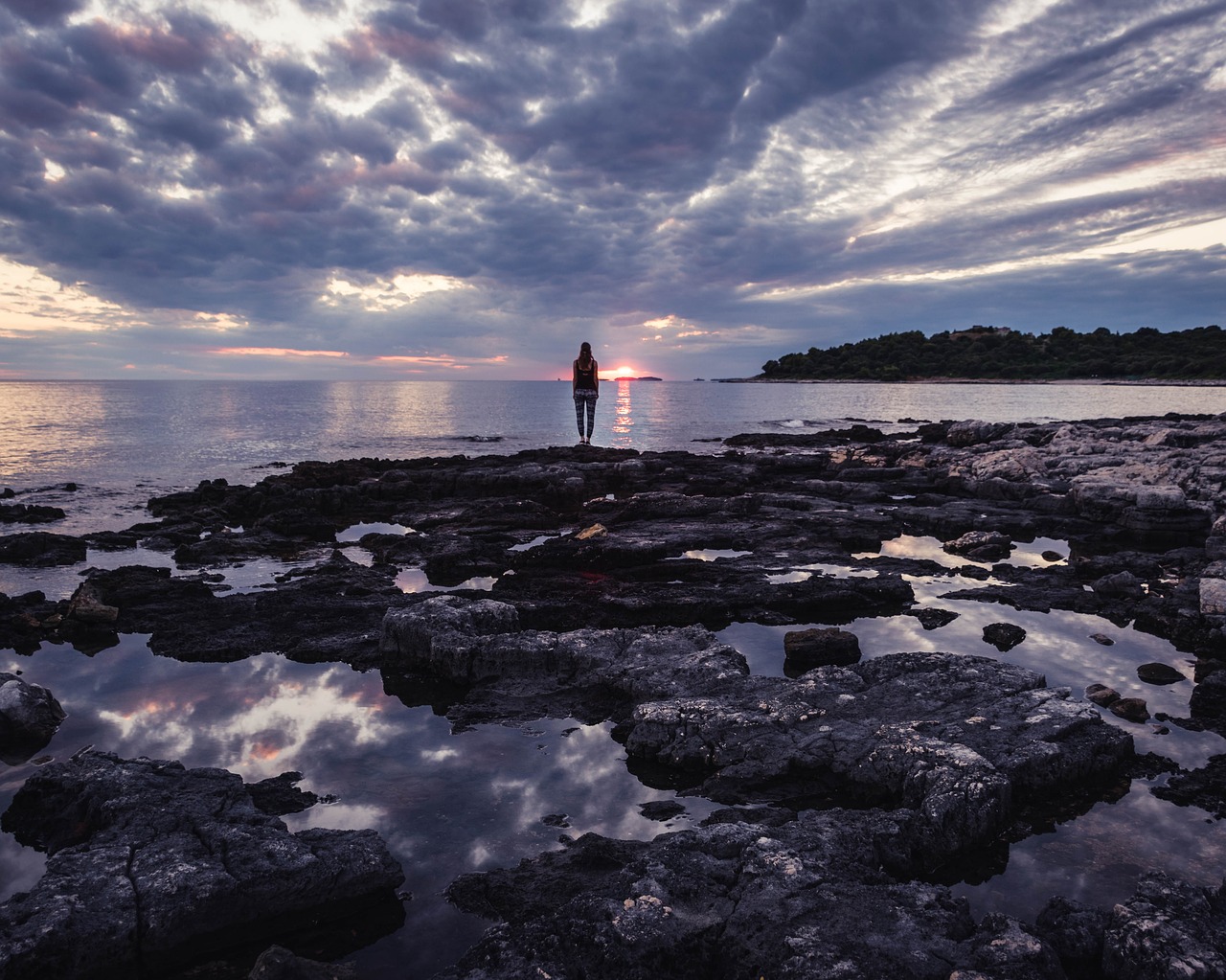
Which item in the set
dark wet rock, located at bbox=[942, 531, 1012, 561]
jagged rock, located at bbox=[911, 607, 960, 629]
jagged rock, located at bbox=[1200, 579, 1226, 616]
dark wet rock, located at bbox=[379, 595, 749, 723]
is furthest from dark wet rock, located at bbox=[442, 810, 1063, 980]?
dark wet rock, located at bbox=[942, 531, 1012, 561]

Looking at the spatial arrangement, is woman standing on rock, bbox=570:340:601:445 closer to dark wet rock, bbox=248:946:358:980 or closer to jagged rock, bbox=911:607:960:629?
jagged rock, bbox=911:607:960:629

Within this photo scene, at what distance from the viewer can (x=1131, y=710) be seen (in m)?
9.80

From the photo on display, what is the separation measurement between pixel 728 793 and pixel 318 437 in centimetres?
6885

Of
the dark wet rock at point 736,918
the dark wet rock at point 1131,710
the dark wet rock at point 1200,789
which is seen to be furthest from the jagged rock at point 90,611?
the dark wet rock at point 1131,710

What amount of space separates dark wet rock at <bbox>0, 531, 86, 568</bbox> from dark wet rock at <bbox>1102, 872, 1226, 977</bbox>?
2348cm

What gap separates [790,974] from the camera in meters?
4.90

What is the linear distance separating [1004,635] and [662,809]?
8.23 metres

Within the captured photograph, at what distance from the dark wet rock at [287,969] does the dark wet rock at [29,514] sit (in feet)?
94.9

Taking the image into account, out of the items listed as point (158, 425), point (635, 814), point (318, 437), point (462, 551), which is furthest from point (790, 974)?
point (158, 425)

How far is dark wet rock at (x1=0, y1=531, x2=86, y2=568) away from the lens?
763 inches

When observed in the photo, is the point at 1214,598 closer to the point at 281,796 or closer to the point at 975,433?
the point at 281,796

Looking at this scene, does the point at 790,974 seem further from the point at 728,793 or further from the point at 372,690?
the point at 372,690

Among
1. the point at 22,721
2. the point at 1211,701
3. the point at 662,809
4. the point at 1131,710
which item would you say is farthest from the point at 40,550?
the point at 1211,701

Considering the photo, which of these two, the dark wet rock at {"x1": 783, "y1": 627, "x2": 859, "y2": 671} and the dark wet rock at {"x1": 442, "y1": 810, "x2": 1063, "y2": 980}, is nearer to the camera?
the dark wet rock at {"x1": 442, "y1": 810, "x2": 1063, "y2": 980}
